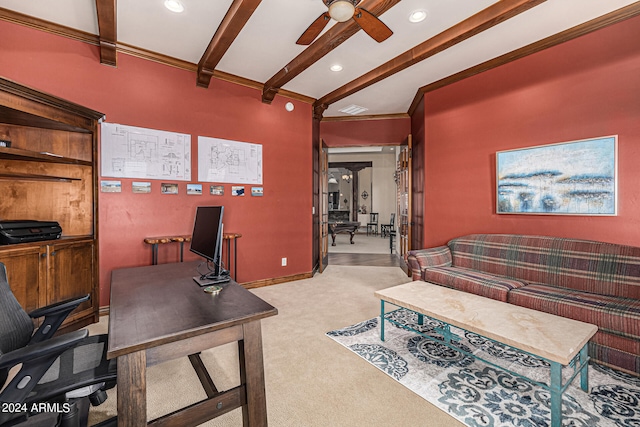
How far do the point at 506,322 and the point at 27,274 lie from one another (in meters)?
3.72

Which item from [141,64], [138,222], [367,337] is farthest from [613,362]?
[141,64]

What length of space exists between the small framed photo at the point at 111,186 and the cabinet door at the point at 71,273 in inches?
23.5

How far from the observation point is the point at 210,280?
1725 mm

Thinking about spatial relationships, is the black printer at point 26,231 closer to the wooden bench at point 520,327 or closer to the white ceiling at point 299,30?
the white ceiling at point 299,30

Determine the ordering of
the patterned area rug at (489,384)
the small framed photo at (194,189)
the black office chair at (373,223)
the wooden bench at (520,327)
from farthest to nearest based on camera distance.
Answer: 1. the black office chair at (373,223)
2. the small framed photo at (194,189)
3. the patterned area rug at (489,384)
4. the wooden bench at (520,327)

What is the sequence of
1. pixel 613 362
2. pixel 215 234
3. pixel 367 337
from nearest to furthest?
pixel 215 234, pixel 613 362, pixel 367 337

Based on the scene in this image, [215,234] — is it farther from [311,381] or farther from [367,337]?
[367,337]

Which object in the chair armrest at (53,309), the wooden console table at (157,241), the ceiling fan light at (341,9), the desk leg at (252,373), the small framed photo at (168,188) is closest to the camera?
the desk leg at (252,373)

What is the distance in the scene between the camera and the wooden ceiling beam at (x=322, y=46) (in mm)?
2352

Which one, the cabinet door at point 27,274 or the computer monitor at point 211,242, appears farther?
the cabinet door at point 27,274

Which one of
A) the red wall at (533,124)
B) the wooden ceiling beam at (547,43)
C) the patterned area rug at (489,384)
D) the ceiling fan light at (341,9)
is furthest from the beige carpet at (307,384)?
the wooden ceiling beam at (547,43)

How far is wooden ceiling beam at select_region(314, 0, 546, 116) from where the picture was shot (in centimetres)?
240

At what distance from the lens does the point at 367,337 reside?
253cm

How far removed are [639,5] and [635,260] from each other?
87.4 inches
